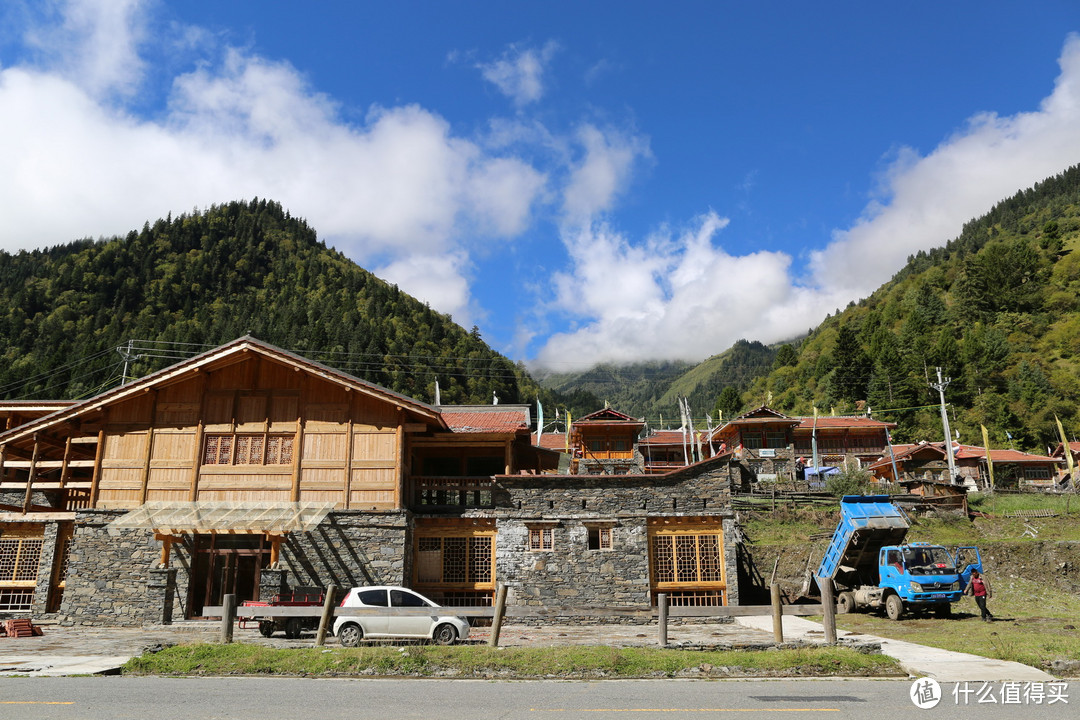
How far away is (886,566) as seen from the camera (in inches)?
781

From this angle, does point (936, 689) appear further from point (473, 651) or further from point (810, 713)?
point (473, 651)

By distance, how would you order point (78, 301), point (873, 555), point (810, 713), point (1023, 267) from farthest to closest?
point (78, 301) → point (1023, 267) → point (873, 555) → point (810, 713)

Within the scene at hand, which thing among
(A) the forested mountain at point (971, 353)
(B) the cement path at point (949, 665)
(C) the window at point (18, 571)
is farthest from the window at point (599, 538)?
(A) the forested mountain at point (971, 353)

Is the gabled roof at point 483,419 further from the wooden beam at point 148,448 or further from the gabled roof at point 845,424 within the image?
the gabled roof at point 845,424

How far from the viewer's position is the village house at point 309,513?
2109 centimetres

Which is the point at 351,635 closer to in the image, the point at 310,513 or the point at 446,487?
the point at 310,513

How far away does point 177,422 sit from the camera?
74.6ft

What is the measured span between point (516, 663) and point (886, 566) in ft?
44.9

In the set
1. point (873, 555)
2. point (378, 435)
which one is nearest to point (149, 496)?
point (378, 435)

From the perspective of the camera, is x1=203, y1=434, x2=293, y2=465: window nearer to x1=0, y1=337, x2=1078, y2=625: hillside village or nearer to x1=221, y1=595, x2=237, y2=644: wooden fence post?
x1=0, y1=337, x2=1078, y2=625: hillside village

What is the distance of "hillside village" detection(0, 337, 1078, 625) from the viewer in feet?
69.1

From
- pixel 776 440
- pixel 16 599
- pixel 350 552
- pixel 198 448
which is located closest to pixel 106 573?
pixel 16 599

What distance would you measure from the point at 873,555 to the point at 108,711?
21.0 m

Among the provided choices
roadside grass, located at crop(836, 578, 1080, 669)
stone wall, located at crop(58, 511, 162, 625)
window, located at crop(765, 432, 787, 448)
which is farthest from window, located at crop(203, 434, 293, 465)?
window, located at crop(765, 432, 787, 448)
